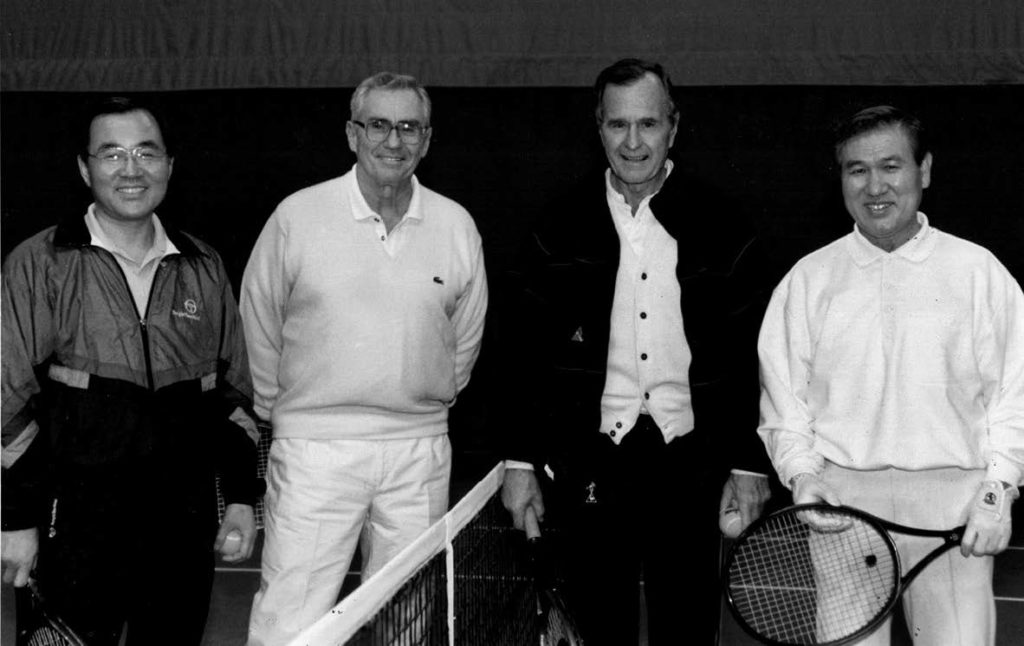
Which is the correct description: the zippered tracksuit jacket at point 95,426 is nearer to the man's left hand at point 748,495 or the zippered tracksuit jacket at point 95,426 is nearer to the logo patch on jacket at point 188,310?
the logo patch on jacket at point 188,310

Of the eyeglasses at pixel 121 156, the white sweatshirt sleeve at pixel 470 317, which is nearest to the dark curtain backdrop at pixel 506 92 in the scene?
the white sweatshirt sleeve at pixel 470 317

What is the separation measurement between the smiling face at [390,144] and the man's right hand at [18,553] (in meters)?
1.10

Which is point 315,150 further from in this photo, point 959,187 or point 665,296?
point 665,296

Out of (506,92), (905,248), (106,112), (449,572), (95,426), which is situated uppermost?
(506,92)

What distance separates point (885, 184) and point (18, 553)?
6.28ft

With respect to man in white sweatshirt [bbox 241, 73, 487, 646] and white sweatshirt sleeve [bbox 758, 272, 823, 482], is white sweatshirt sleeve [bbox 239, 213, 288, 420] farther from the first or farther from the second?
white sweatshirt sleeve [bbox 758, 272, 823, 482]

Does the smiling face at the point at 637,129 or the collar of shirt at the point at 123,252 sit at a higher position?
the smiling face at the point at 637,129

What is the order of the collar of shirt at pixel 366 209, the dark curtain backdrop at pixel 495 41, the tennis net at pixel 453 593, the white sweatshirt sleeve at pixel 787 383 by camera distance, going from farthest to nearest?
the dark curtain backdrop at pixel 495 41 → the collar of shirt at pixel 366 209 → the white sweatshirt sleeve at pixel 787 383 → the tennis net at pixel 453 593

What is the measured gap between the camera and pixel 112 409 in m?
2.72

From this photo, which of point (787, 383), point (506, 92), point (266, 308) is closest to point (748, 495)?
point (787, 383)

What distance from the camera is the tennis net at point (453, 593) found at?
6.53 feet

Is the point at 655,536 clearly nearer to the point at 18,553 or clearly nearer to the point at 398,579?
the point at 398,579

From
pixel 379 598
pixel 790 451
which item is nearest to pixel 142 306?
pixel 379 598

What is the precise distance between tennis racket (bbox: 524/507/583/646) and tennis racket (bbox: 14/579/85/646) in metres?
0.96
